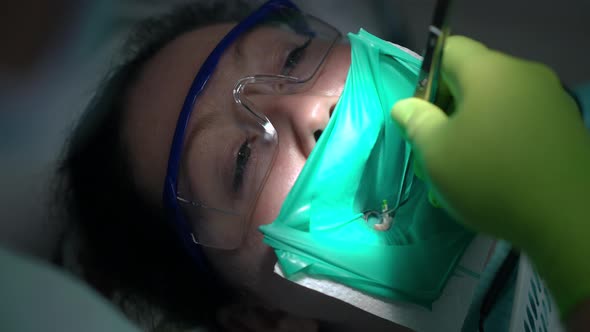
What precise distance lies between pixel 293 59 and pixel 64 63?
0.89m

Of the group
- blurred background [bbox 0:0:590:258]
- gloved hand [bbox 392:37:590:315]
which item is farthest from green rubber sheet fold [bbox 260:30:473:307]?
blurred background [bbox 0:0:590:258]

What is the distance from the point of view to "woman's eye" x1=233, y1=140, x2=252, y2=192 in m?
0.98

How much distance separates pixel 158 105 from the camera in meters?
1.05

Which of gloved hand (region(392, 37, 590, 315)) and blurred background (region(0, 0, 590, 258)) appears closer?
gloved hand (region(392, 37, 590, 315))

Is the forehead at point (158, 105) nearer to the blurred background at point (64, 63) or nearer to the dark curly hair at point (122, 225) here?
the dark curly hair at point (122, 225)

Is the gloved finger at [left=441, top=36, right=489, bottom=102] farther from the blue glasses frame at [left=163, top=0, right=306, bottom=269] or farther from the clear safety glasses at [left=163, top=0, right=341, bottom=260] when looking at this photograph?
the blue glasses frame at [left=163, top=0, right=306, bottom=269]

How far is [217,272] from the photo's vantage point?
110 centimetres

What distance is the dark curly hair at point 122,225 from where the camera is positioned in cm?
115

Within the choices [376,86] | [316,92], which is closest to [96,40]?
[316,92]

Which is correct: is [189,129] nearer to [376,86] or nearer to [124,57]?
[376,86]

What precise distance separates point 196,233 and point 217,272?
→ 5.1 inches

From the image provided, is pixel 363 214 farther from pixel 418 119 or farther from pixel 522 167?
pixel 522 167

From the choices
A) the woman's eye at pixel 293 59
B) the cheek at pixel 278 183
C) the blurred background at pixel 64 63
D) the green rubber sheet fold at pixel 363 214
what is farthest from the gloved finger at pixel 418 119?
the blurred background at pixel 64 63

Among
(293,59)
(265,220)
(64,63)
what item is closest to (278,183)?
(265,220)
